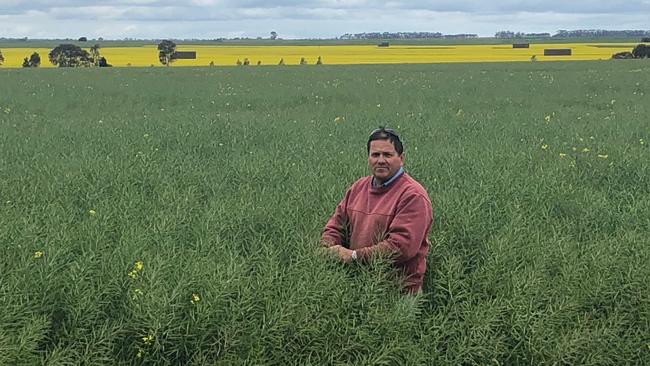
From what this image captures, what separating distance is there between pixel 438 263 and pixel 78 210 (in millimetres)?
2951

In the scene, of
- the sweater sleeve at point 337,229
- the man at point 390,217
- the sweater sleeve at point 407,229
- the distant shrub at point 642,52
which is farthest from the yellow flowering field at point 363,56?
the sweater sleeve at point 407,229

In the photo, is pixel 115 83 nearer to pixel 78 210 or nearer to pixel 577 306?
pixel 78 210

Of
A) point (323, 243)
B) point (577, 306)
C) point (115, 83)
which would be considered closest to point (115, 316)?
point (323, 243)

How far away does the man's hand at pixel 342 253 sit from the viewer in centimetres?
410

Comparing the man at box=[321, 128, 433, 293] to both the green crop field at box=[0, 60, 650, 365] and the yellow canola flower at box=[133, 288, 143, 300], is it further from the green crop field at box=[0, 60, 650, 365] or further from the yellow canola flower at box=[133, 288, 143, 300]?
the yellow canola flower at box=[133, 288, 143, 300]

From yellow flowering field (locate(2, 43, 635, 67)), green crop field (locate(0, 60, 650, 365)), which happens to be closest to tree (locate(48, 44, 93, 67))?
yellow flowering field (locate(2, 43, 635, 67))

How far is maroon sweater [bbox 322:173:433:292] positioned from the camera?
391cm

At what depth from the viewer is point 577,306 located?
3.90 meters

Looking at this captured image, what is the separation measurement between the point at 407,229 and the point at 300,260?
2.44 ft

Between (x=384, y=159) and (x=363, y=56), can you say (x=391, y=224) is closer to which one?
(x=384, y=159)

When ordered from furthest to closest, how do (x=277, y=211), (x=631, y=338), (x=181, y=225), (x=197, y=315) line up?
(x=277, y=211), (x=181, y=225), (x=631, y=338), (x=197, y=315)

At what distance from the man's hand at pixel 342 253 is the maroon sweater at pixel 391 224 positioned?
0.06 m

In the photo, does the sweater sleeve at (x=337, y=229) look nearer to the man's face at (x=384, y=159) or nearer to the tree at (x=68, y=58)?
the man's face at (x=384, y=159)

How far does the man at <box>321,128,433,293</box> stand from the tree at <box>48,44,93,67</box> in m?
54.2
